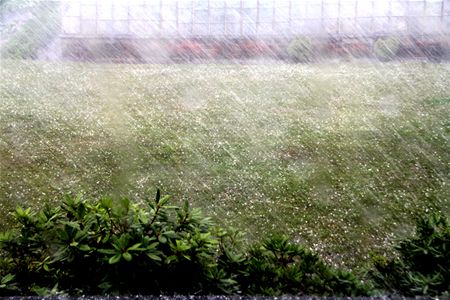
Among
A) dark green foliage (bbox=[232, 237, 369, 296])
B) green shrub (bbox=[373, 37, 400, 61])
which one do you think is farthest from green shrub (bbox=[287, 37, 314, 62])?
dark green foliage (bbox=[232, 237, 369, 296])

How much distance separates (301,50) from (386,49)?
2680 millimetres

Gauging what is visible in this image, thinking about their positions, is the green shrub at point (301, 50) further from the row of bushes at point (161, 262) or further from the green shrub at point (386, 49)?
the row of bushes at point (161, 262)

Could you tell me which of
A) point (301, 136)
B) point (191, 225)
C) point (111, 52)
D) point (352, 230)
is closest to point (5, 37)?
point (111, 52)

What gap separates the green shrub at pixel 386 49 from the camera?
14266 mm

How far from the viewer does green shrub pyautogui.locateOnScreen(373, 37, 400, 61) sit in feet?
46.8

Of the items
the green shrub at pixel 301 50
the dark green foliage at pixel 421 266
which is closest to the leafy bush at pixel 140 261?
the dark green foliage at pixel 421 266

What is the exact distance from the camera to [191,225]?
287cm

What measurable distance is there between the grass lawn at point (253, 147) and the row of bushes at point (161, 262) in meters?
2.48

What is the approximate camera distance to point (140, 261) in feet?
8.57

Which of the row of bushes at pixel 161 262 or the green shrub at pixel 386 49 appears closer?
the row of bushes at pixel 161 262

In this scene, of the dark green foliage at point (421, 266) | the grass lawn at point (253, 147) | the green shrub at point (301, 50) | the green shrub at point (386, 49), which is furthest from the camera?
the green shrub at point (301, 50)

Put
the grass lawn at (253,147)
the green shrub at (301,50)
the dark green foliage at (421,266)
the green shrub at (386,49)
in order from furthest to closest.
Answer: the green shrub at (301,50)
the green shrub at (386,49)
the grass lawn at (253,147)
the dark green foliage at (421,266)

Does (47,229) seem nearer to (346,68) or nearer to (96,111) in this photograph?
(96,111)

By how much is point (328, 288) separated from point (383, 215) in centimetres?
360
